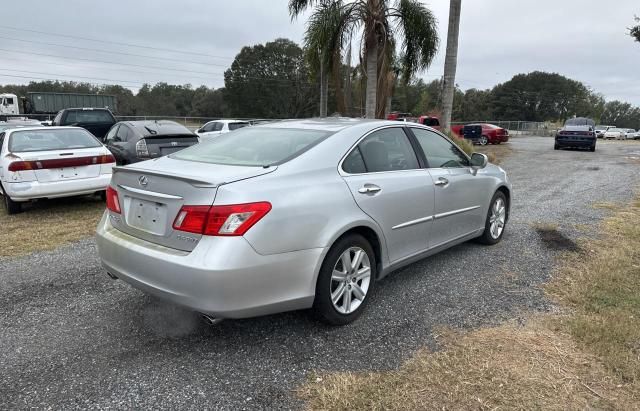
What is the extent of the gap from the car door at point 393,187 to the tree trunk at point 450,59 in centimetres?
1126

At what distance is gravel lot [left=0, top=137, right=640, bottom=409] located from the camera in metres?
2.62

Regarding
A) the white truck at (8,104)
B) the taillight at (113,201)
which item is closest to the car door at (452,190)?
the taillight at (113,201)

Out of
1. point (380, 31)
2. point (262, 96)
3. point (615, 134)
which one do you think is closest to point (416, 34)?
point (380, 31)

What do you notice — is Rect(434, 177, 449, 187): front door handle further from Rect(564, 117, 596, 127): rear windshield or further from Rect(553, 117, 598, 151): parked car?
Rect(564, 117, 596, 127): rear windshield

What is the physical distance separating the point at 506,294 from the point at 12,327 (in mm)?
3928

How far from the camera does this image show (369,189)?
11.1 ft

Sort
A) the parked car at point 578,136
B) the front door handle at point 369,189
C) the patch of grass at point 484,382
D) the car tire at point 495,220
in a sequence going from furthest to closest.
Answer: the parked car at point 578,136 < the car tire at point 495,220 < the front door handle at point 369,189 < the patch of grass at point 484,382

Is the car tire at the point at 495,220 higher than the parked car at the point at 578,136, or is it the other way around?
the parked car at the point at 578,136

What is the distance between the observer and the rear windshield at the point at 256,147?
3283mm

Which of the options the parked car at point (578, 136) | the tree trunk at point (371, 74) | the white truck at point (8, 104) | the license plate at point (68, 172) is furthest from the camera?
the white truck at point (8, 104)

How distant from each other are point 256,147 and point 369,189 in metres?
0.94

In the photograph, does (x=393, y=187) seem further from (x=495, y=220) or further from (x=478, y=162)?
(x=495, y=220)

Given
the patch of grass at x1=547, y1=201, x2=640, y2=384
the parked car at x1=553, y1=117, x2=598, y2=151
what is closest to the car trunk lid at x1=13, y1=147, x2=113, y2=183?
the patch of grass at x1=547, y1=201, x2=640, y2=384

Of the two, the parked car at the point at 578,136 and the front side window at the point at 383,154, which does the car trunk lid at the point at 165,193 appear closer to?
the front side window at the point at 383,154
